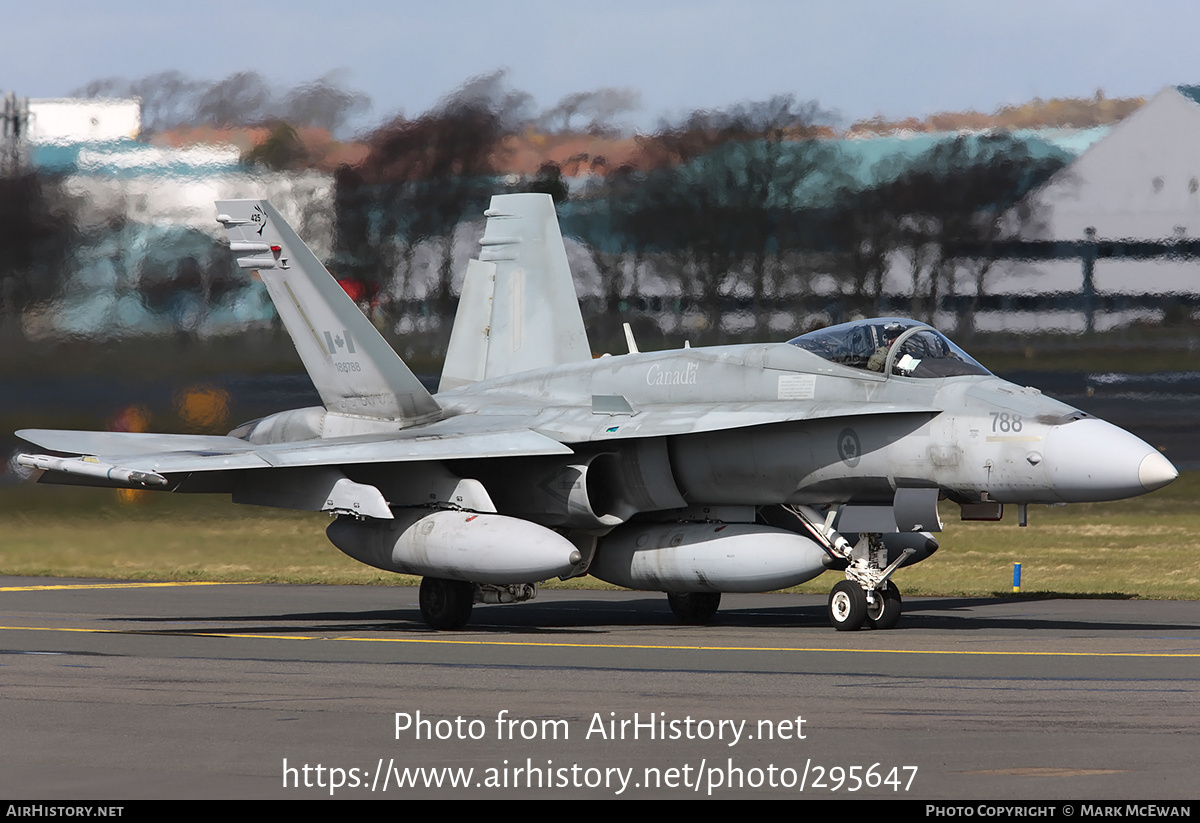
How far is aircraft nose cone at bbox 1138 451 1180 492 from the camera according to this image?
38.8 feet

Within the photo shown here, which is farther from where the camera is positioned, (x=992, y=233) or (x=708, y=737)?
(x=992, y=233)

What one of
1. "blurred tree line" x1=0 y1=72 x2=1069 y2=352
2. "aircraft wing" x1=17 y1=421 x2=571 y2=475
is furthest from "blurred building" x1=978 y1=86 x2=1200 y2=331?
"aircraft wing" x1=17 y1=421 x2=571 y2=475

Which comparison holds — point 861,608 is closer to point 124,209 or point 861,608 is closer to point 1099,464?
point 1099,464

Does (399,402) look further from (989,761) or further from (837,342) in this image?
(989,761)

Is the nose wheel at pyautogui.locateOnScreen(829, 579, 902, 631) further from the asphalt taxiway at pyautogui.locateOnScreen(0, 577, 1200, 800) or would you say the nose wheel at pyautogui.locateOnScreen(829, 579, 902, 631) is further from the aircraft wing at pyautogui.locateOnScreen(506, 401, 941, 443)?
the aircraft wing at pyautogui.locateOnScreen(506, 401, 941, 443)

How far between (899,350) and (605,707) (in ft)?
18.4

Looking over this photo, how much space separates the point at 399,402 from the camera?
15836 mm

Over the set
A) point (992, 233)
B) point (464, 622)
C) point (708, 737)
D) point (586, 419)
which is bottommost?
point (464, 622)

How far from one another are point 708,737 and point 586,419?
704cm

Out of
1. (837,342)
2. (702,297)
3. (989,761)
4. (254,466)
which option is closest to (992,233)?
(702,297)

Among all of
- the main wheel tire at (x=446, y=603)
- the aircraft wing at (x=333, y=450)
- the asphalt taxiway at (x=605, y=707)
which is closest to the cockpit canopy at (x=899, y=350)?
the asphalt taxiway at (x=605, y=707)

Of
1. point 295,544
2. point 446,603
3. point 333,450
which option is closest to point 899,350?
point 446,603

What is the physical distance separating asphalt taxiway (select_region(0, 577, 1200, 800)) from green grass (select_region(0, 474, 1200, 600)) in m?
4.19

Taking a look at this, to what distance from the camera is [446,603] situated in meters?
14.8
